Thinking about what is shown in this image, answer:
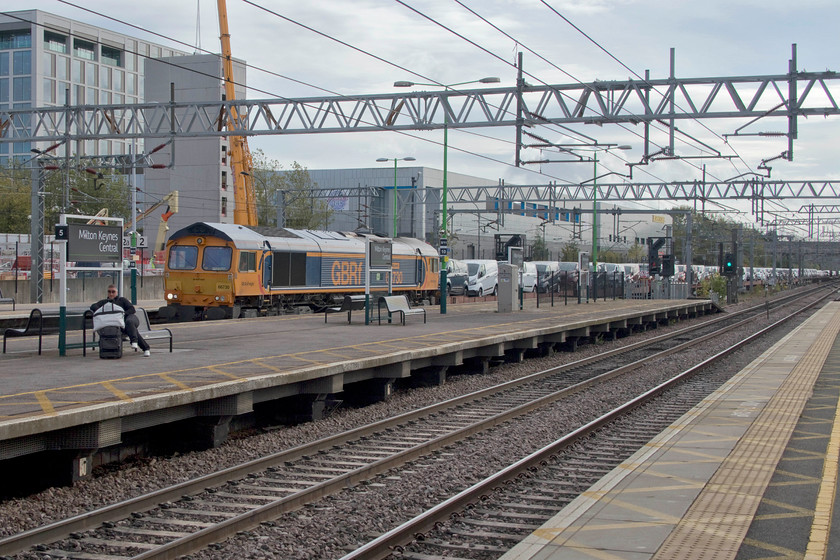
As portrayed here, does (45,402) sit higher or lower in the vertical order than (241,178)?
lower

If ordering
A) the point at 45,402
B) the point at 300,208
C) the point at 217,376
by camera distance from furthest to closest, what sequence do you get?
the point at 300,208 < the point at 217,376 < the point at 45,402

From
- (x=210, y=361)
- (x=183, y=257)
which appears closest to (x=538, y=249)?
(x=183, y=257)

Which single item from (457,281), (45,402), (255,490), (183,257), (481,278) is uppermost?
(183,257)

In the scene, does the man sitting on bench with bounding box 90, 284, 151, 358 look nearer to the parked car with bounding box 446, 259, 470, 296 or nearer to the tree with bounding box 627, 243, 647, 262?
the parked car with bounding box 446, 259, 470, 296

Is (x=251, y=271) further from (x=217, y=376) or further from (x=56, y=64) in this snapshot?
(x=56, y=64)

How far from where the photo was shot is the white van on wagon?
52.8m

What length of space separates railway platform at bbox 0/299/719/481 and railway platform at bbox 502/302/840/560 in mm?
4909

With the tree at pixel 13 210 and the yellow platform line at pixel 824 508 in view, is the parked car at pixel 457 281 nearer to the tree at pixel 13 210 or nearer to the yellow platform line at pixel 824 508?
the tree at pixel 13 210

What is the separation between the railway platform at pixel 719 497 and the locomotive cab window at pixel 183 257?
18.3m

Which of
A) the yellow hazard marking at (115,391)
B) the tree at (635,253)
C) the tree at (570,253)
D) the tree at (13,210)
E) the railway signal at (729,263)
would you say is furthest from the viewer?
the tree at (635,253)

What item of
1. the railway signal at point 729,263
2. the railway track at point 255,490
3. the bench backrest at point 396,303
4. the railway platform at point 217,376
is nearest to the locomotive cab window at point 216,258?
the railway platform at point 217,376

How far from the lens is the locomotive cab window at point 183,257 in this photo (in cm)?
2823

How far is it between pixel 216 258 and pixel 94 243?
11.8 metres

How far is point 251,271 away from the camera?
28.2m
